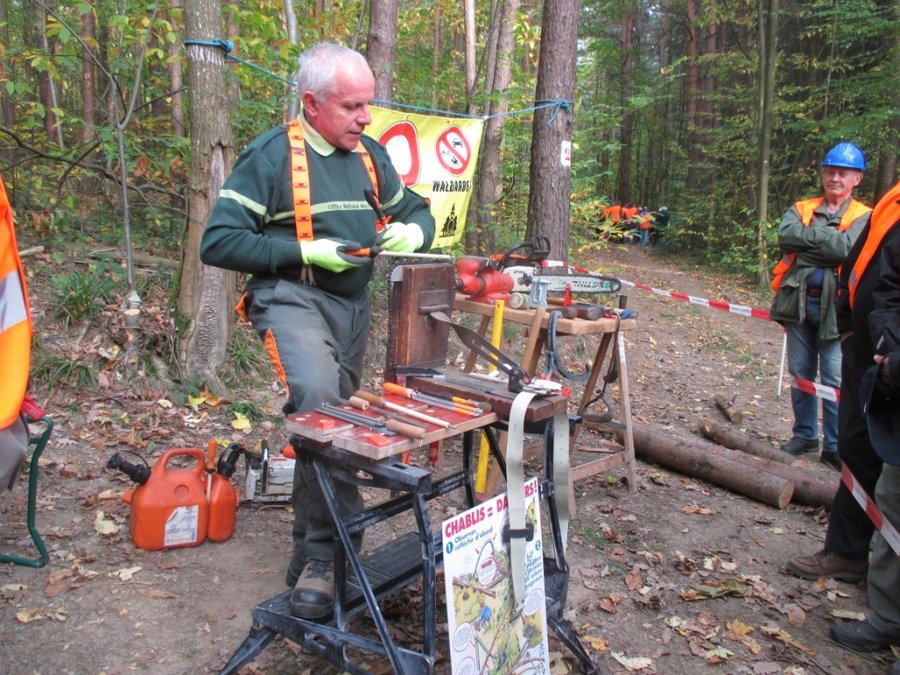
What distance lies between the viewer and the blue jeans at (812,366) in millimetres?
4781

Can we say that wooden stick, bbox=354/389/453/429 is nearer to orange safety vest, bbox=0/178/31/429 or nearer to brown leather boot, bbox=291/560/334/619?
brown leather boot, bbox=291/560/334/619

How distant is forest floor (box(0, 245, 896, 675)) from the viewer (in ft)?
8.75

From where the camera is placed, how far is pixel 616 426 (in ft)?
14.4

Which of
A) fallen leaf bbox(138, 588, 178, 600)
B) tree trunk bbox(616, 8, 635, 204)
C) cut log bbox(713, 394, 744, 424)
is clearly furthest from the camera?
tree trunk bbox(616, 8, 635, 204)

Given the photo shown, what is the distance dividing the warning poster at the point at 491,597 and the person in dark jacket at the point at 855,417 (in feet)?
5.03

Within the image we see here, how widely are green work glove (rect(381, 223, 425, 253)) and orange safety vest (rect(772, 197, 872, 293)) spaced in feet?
10.4

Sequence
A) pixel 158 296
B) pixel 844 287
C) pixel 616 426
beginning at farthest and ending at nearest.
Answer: pixel 158 296 < pixel 616 426 < pixel 844 287

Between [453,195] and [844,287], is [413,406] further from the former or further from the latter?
[453,195]

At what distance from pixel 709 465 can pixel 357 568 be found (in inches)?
121

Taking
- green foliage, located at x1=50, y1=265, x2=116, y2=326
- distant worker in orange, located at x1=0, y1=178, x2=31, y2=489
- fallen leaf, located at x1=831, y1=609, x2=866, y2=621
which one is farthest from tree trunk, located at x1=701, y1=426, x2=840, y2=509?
green foliage, located at x1=50, y1=265, x2=116, y2=326

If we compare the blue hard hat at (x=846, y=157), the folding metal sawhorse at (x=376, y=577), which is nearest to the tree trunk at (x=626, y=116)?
the blue hard hat at (x=846, y=157)

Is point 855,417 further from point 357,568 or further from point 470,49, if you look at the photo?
point 470,49

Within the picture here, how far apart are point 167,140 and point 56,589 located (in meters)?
4.60

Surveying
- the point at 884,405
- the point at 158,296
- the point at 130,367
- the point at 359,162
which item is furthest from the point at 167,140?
the point at 884,405
